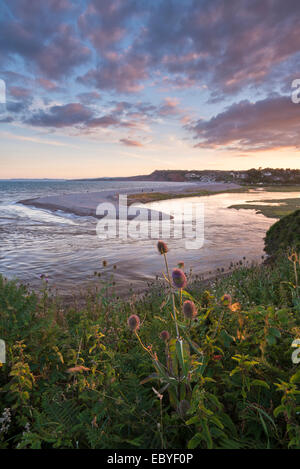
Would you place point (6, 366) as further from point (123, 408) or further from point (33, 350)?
point (123, 408)

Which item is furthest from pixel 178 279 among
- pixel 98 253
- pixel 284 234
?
pixel 98 253

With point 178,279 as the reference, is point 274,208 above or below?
above

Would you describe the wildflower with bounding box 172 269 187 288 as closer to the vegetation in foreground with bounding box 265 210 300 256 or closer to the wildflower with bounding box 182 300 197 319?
the wildflower with bounding box 182 300 197 319

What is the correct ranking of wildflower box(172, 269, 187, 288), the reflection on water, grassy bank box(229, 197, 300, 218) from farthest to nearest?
grassy bank box(229, 197, 300, 218)
the reflection on water
wildflower box(172, 269, 187, 288)

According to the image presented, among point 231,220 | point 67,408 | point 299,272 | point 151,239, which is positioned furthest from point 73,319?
point 231,220

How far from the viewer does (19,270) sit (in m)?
12.1

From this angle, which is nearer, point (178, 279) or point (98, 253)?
point (178, 279)

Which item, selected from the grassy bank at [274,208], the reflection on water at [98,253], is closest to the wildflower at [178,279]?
the reflection on water at [98,253]

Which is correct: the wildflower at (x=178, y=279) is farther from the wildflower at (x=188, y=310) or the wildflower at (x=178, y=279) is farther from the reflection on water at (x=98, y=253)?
the reflection on water at (x=98, y=253)

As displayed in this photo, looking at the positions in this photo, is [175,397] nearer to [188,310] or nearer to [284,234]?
[188,310]

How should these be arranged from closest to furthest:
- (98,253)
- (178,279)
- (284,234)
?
1. (178,279)
2. (284,234)
3. (98,253)

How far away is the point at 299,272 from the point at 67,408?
199 inches

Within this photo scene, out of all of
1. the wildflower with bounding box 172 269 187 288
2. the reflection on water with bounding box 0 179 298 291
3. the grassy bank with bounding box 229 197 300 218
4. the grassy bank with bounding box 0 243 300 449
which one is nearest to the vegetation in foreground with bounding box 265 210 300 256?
the reflection on water with bounding box 0 179 298 291
